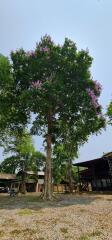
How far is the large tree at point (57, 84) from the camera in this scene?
97.0 ft

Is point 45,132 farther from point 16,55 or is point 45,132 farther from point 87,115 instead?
point 16,55

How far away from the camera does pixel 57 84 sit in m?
28.4

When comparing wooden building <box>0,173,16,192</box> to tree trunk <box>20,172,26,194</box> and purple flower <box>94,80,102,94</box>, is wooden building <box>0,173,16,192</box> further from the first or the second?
purple flower <box>94,80,102,94</box>

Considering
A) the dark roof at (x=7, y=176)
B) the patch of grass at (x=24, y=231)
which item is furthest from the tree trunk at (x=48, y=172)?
the dark roof at (x=7, y=176)

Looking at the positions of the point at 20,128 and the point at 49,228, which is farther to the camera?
the point at 20,128

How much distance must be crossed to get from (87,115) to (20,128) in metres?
9.59

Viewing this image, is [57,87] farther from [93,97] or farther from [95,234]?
[95,234]

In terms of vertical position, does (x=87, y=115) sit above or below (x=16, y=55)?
below

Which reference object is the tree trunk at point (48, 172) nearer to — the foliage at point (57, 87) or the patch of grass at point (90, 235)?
the foliage at point (57, 87)

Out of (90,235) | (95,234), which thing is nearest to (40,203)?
(95,234)

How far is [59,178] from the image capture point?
6391 cm

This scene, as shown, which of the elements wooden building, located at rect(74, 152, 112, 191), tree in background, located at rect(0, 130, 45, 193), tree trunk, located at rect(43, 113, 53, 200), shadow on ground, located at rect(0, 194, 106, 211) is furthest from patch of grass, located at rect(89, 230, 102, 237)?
tree in background, located at rect(0, 130, 45, 193)

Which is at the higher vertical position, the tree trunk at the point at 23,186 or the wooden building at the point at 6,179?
the wooden building at the point at 6,179

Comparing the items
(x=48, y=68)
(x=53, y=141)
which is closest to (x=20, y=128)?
(x=53, y=141)
